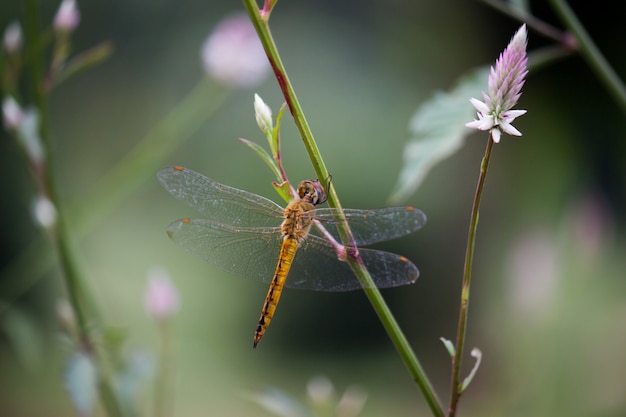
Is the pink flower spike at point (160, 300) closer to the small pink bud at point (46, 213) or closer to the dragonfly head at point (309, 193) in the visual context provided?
the small pink bud at point (46, 213)

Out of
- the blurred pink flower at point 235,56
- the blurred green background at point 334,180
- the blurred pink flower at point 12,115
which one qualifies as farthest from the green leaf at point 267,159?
the blurred green background at point 334,180

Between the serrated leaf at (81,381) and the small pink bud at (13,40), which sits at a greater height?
the small pink bud at (13,40)

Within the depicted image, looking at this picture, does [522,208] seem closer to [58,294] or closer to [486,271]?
[486,271]

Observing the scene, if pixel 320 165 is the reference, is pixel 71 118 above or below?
above

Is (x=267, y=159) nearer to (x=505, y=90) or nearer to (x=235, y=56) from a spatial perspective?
(x=505, y=90)

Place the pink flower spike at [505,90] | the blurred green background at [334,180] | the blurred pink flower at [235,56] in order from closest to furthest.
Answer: the pink flower spike at [505,90]
the blurred pink flower at [235,56]
the blurred green background at [334,180]

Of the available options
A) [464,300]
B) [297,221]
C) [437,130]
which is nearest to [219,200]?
[297,221]

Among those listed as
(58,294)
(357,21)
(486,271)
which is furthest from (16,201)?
(486,271)
